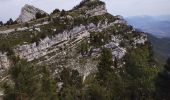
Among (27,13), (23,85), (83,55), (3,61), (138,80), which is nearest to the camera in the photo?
(23,85)

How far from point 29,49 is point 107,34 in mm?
34542

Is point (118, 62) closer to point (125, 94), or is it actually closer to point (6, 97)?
point (125, 94)

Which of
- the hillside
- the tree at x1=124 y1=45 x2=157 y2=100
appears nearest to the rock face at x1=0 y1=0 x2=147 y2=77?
the hillside

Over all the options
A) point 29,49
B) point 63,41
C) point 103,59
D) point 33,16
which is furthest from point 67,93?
point 33,16

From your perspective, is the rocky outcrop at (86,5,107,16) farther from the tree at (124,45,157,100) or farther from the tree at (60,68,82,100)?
the tree at (124,45,157,100)

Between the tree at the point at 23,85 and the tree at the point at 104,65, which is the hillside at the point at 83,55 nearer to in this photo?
the tree at the point at 104,65

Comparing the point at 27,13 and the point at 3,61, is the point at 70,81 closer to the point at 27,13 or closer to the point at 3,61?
the point at 3,61

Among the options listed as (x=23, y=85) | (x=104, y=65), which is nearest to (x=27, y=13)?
(x=104, y=65)

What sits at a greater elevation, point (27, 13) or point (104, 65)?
point (27, 13)

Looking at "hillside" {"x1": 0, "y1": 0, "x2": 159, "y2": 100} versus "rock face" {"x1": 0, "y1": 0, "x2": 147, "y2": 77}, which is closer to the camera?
"hillside" {"x1": 0, "y1": 0, "x2": 159, "y2": 100}

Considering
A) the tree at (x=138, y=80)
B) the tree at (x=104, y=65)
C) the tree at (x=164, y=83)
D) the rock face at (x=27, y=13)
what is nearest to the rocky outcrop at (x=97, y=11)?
the rock face at (x=27, y=13)

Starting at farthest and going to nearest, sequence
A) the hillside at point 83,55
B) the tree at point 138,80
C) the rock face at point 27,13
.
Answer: the rock face at point 27,13 → the hillside at point 83,55 → the tree at point 138,80

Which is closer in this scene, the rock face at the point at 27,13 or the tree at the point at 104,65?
the tree at the point at 104,65

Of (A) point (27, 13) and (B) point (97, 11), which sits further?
(A) point (27, 13)
